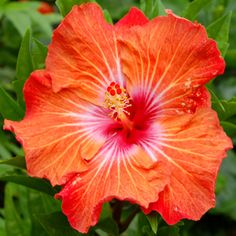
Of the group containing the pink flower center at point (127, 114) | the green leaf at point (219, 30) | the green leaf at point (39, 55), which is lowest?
the pink flower center at point (127, 114)

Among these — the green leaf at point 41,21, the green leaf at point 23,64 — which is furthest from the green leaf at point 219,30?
the green leaf at point 41,21

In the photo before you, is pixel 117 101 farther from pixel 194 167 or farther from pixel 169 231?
pixel 169 231

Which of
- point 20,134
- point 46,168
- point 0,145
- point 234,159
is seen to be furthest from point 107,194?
point 234,159

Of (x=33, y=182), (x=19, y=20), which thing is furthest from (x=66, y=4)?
(x=19, y=20)

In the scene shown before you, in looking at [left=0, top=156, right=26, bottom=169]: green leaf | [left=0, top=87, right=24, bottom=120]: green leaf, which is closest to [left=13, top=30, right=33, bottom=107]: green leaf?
[left=0, top=87, right=24, bottom=120]: green leaf

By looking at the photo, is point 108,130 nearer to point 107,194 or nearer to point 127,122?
point 127,122

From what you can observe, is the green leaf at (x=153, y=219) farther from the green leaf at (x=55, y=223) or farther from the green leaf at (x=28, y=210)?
the green leaf at (x=28, y=210)

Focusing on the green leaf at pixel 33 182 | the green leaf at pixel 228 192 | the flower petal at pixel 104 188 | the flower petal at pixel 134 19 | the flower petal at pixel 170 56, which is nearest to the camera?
the flower petal at pixel 104 188
